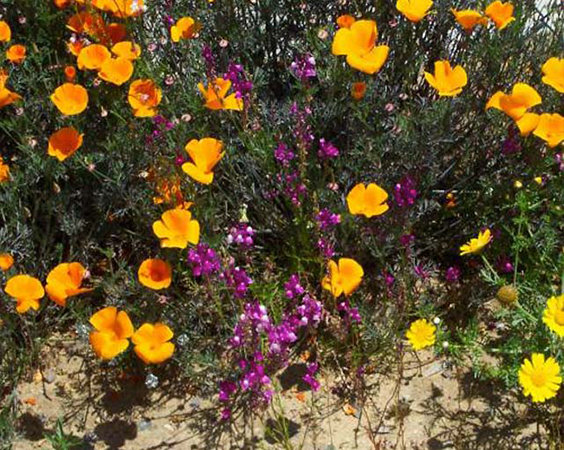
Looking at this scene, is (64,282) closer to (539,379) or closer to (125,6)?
(125,6)

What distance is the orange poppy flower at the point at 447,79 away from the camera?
261 cm

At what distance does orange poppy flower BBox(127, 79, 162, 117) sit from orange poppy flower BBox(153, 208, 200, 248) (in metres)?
0.36

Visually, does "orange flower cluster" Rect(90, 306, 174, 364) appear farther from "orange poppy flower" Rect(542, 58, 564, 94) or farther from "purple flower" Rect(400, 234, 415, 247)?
"orange poppy flower" Rect(542, 58, 564, 94)

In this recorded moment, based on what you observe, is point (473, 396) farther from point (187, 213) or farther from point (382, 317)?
point (187, 213)

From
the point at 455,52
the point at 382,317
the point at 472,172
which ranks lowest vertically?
the point at 382,317

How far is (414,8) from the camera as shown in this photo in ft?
8.59

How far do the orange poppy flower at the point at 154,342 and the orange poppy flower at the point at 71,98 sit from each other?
720mm

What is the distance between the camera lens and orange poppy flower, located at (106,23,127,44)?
2.87 metres

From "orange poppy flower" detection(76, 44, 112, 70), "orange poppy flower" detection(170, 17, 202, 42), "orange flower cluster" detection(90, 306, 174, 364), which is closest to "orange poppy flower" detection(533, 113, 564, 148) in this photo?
"orange poppy flower" detection(170, 17, 202, 42)

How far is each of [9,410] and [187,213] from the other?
0.85 m

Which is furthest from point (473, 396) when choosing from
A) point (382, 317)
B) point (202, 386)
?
point (202, 386)

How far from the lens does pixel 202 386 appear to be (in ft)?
8.99

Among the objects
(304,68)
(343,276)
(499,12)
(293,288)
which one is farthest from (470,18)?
(293,288)

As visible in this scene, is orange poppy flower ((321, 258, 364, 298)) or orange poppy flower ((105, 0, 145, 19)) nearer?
orange poppy flower ((321, 258, 364, 298))
